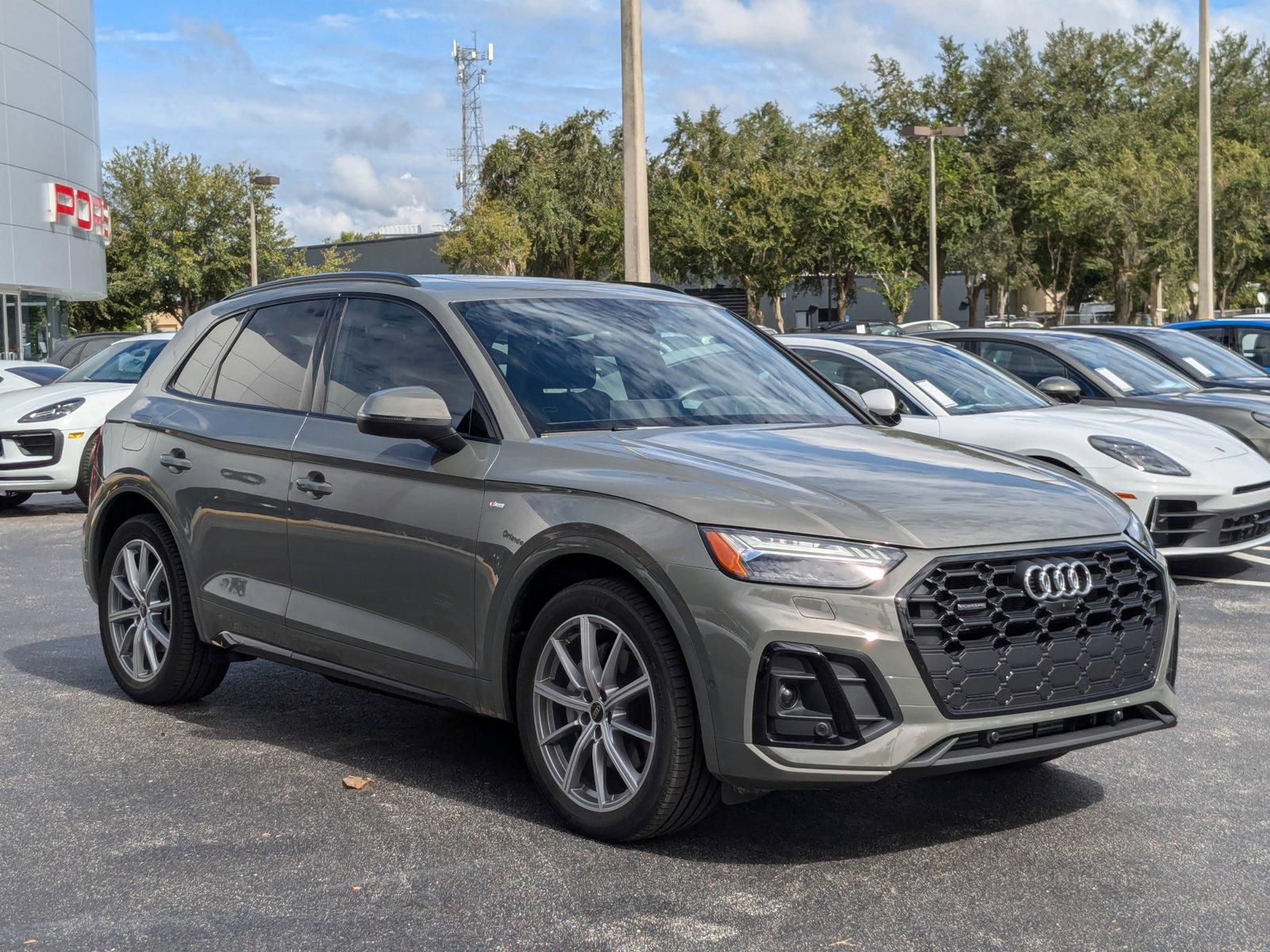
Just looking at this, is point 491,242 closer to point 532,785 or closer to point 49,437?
point 49,437

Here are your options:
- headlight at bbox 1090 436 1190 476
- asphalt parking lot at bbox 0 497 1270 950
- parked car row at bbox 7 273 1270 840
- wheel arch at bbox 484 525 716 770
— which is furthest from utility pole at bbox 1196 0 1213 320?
wheel arch at bbox 484 525 716 770

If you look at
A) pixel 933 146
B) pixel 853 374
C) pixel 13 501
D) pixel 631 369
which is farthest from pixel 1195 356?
pixel 933 146

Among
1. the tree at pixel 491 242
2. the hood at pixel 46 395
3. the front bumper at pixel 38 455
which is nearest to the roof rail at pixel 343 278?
the front bumper at pixel 38 455

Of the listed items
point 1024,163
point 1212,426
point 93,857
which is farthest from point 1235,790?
point 1024,163

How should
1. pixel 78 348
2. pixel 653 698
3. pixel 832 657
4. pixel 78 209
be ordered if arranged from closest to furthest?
pixel 832 657 < pixel 653 698 < pixel 78 348 < pixel 78 209

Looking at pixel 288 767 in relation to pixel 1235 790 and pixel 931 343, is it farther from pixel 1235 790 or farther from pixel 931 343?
pixel 931 343

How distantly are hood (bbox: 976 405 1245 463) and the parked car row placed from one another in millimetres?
3619

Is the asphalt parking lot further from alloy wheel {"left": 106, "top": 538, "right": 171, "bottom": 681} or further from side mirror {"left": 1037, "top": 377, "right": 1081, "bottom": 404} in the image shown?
side mirror {"left": 1037, "top": 377, "right": 1081, "bottom": 404}

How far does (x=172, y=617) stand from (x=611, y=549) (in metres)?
2.63

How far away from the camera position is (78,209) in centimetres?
4469

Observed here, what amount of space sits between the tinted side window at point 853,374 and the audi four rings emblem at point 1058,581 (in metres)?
5.68

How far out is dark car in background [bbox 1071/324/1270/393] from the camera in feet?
44.2

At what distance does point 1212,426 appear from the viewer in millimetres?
9984

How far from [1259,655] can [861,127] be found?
46.4m
